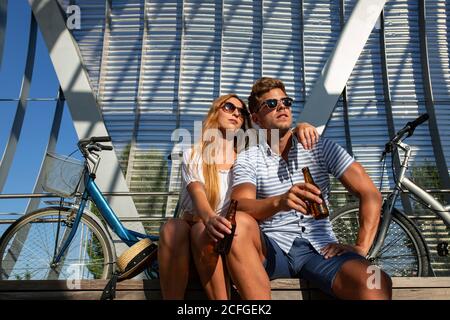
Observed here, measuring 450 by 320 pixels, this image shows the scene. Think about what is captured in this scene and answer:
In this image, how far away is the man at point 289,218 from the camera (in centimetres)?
180

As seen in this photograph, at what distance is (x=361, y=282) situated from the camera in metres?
1.76

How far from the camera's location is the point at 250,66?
10680mm

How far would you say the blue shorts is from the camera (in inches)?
74.6

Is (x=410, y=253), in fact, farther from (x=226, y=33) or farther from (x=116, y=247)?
(x=226, y=33)

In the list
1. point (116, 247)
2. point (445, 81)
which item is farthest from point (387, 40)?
point (116, 247)

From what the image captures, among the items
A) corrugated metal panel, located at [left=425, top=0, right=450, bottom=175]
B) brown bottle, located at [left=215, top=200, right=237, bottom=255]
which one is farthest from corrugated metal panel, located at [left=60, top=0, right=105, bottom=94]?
brown bottle, located at [left=215, top=200, right=237, bottom=255]

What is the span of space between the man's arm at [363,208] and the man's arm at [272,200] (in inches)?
11.9

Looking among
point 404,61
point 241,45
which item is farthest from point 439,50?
point 241,45

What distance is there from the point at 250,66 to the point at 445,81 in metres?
4.31

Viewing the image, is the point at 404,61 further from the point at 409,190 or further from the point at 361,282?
the point at 361,282

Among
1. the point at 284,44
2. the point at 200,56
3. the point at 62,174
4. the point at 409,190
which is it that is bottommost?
the point at 409,190

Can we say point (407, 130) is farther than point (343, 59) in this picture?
No

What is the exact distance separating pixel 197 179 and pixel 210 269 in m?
0.55

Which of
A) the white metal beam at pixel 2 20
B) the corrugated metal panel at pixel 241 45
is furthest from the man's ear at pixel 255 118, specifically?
the white metal beam at pixel 2 20
